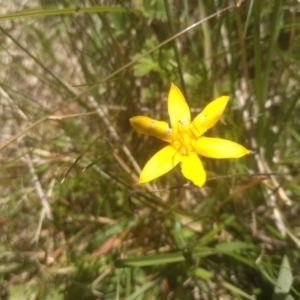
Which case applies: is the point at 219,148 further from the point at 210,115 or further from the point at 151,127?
the point at 151,127

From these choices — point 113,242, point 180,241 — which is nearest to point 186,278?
point 180,241

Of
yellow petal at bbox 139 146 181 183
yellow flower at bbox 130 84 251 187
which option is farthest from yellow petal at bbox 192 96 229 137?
yellow petal at bbox 139 146 181 183

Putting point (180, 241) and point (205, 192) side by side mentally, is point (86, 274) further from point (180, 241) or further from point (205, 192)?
point (205, 192)

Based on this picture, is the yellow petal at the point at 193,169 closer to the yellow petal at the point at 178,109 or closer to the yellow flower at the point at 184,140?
the yellow flower at the point at 184,140

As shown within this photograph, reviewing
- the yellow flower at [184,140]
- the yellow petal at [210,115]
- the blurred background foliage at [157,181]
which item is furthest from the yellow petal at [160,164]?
the blurred background foliage at [157,181]

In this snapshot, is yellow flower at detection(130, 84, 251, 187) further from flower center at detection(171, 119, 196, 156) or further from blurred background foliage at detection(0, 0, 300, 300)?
blurred background foliage at detection(0, 0, 300, 300)

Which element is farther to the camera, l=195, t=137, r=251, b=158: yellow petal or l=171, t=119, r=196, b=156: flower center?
l=171, t=119, r=196, b=156: flower center

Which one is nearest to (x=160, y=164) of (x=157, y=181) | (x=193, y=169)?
(x=193, y=169)
